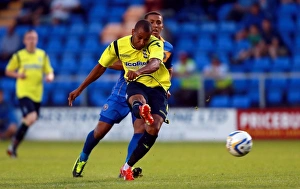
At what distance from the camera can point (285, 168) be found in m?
11.2

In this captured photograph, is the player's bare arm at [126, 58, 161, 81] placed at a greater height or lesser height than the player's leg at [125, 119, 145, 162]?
greater

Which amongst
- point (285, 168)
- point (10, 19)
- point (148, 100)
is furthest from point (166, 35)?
point (148, 100)

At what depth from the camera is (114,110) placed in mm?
10148

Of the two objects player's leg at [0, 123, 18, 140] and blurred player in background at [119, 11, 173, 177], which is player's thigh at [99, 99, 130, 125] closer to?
blurred player in background at [119, 11, 173, 177]

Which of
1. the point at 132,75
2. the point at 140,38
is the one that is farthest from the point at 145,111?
the point at 140,38

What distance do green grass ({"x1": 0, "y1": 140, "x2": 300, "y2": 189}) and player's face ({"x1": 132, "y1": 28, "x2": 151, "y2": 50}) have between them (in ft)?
5.74

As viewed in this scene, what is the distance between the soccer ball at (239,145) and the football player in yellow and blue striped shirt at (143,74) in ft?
3.79

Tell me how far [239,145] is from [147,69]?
69.8 inches

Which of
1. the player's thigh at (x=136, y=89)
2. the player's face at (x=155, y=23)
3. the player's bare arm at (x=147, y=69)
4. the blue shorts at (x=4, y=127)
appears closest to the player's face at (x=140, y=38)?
the player's bare arm at (x=147, y=69)

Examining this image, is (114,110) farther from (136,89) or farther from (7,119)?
(7,119)

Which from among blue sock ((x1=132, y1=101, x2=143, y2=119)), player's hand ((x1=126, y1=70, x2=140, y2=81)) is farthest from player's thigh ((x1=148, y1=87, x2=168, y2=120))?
player's hand ((x1=126, y1=70, x2=140, y2=81))

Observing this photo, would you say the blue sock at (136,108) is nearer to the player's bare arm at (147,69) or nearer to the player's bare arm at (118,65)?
the player's bare arm at (147,69)

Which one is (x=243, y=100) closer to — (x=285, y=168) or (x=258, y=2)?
(x=258, y=2)

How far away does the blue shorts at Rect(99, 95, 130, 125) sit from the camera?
1012 cm
